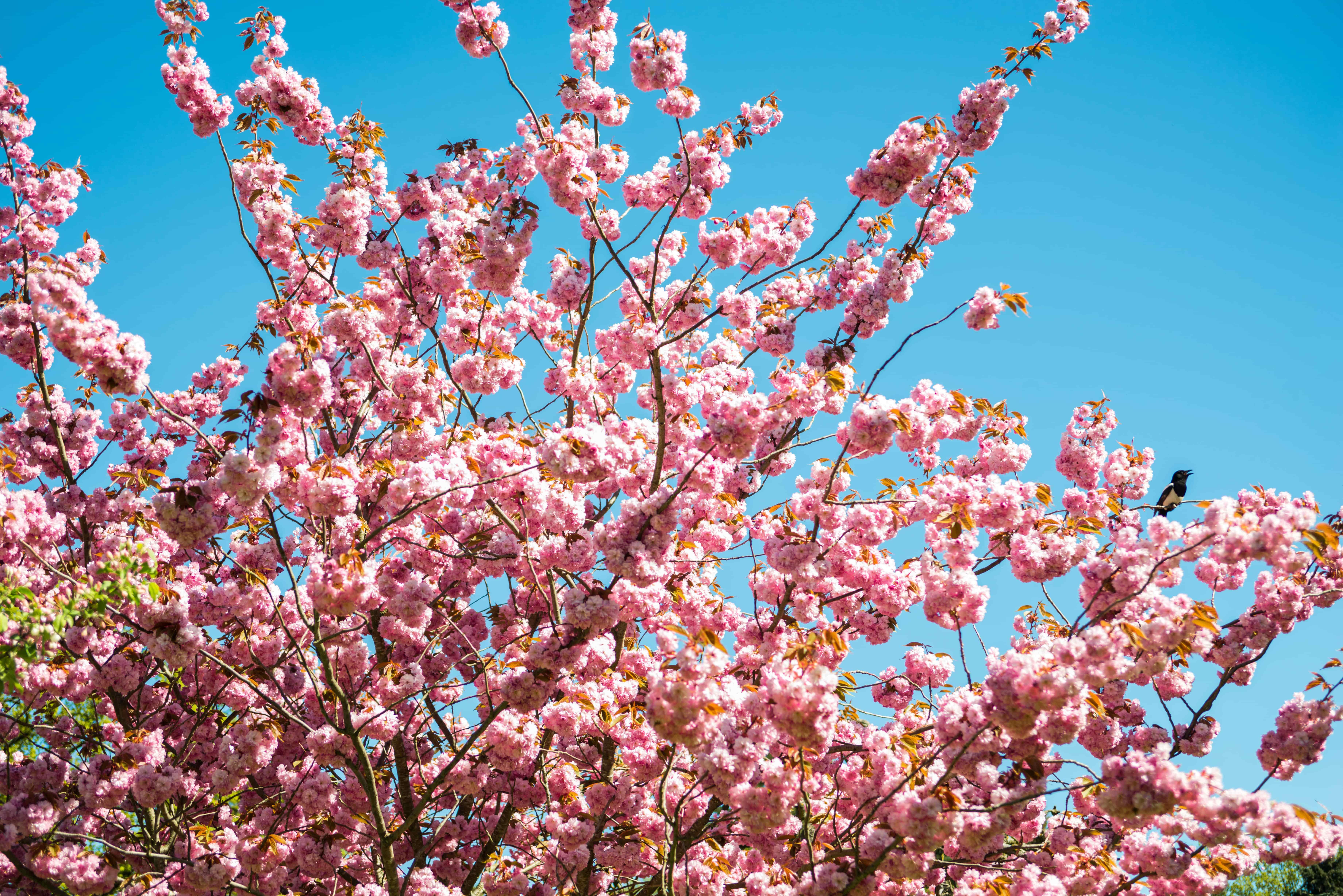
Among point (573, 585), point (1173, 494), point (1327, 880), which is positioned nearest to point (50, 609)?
point (573, 585)

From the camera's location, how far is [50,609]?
453 cm

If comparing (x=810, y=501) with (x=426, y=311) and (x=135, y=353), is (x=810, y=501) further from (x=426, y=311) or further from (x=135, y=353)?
(x=135, y=353)

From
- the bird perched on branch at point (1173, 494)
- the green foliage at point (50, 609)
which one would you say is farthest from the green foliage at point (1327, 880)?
the green foliage at point (50, 609)

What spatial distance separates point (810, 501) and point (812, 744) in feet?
7.03

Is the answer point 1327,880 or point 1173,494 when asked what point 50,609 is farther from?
point 1327,880

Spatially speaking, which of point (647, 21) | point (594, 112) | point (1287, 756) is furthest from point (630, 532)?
point (1287, 756)

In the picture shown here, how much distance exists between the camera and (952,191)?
7.00 metres

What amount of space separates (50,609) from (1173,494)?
8.84 m

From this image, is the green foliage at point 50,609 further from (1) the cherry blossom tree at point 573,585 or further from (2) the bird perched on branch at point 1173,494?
(2) the bird perched on branch at point 1173,494

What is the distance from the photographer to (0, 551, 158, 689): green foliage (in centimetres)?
435

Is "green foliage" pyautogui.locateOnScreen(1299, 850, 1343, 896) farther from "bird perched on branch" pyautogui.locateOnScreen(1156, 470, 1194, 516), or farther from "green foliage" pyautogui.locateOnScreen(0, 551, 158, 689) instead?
"green foliage" pyautogui.locateOnScreen(0, 551, 158, 689)

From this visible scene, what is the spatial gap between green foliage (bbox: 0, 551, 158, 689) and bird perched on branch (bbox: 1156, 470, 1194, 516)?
7.29 m

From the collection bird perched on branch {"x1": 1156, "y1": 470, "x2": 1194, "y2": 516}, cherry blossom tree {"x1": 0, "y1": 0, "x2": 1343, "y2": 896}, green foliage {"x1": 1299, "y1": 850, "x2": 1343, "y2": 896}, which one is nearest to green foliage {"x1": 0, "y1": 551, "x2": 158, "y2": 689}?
cherry blossom tree {"x1": 0, "y1": 0, "x2": 1343, "y2": 896}

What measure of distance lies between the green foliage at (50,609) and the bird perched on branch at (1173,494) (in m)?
7.29
